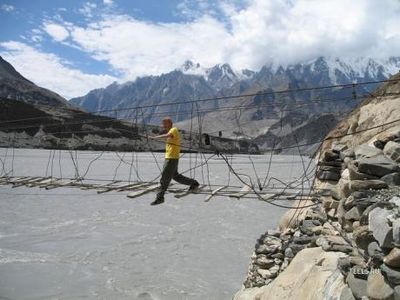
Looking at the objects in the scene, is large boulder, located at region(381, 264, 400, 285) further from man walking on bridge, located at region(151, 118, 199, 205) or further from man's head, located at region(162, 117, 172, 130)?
man's head, located at region(162, 117, 172, 130)

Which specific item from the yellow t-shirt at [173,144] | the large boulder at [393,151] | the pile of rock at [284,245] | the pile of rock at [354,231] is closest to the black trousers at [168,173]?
the yellow t-shirt at [173,144]

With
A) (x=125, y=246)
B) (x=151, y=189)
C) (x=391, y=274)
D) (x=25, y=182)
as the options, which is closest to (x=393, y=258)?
(x=391, y=274)

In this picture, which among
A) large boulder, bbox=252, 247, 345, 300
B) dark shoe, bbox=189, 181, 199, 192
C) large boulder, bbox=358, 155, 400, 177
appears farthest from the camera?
dark shoe, bbox=189, 181, 199, 192

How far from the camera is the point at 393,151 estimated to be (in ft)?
31.5

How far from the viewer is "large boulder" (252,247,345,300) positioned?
781 centimetres

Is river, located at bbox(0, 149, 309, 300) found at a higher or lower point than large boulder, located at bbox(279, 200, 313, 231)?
lower

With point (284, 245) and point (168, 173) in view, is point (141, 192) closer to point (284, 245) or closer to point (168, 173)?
point (168, 173)

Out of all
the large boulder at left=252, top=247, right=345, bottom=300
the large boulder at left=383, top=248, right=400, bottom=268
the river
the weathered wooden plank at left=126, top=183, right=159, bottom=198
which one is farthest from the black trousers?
the large boulder at left=383, top=248, right=400, bottom=268

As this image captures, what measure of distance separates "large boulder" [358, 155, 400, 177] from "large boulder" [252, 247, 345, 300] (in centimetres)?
160

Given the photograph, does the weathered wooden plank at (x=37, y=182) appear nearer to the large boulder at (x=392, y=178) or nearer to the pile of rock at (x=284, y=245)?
the pile of rock at (x=284, y=245)

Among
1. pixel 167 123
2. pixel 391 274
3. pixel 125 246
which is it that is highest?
pixel 167 123

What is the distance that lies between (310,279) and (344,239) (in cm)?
133

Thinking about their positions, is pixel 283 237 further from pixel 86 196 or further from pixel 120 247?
pixel 86 196

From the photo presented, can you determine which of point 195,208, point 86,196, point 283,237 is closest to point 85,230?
point 195,208
